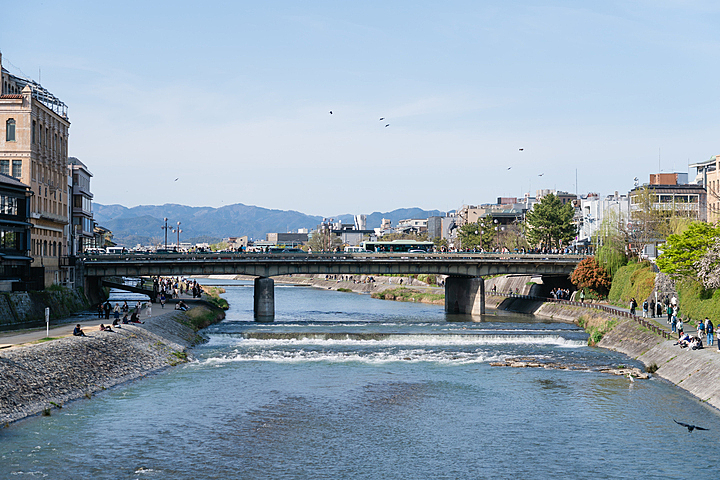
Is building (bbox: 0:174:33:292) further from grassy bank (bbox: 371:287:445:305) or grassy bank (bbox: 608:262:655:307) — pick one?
grassy bank (bbox: 371:287:445:305)

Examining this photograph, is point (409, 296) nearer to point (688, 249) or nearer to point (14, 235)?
point (688, 249)

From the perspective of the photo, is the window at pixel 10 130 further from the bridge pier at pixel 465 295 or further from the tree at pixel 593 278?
the tree at pixel 593 278

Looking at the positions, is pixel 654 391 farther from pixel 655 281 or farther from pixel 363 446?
pixel 655 281

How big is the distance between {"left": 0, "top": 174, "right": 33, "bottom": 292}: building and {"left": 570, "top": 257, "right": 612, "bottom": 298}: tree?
68087 mm

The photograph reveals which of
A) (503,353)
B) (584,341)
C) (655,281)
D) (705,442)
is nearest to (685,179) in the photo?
(655,281)

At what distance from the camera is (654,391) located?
1911 inches

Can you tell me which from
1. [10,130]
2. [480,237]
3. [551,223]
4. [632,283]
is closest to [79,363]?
[10,130]

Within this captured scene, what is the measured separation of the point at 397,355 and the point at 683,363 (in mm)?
22883

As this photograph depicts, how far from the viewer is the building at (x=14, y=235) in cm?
7588

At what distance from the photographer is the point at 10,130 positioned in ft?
275

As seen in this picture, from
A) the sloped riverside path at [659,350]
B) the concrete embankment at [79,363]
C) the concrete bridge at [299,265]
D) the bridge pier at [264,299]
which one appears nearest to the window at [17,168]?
the concrete bridge at [299,265]

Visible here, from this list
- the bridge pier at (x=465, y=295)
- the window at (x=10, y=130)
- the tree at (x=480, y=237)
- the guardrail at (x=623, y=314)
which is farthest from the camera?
the tree at (x=480, y=237)

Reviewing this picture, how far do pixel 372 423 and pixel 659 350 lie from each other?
93.4 ft

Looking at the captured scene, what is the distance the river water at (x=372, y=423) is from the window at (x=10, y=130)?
37.3m
